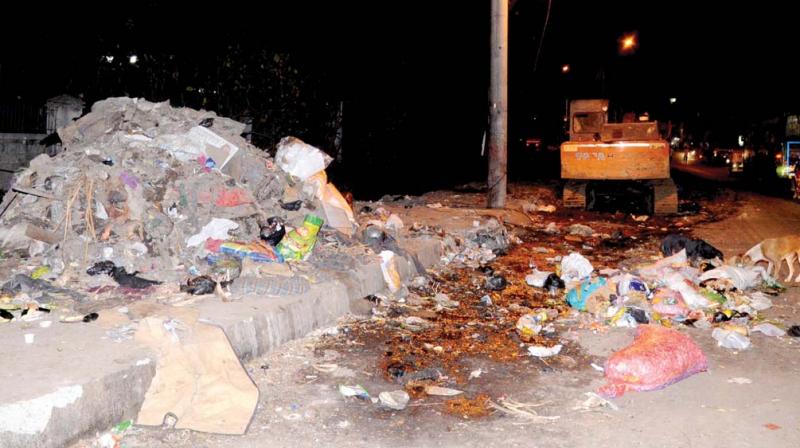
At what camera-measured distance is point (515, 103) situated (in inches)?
1677

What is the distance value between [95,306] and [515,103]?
129 ft

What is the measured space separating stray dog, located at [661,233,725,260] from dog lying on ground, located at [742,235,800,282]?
2.37ft

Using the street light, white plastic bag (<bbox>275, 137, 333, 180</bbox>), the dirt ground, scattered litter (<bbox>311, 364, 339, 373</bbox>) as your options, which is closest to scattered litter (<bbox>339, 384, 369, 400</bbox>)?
the dirt ground

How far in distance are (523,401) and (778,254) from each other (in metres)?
4.90

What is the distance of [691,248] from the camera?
8906 mm

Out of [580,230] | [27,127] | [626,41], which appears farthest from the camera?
[626,41]

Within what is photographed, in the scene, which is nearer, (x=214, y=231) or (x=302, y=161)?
(x=214, y=231)

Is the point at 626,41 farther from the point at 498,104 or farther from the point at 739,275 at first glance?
the point at 739,275

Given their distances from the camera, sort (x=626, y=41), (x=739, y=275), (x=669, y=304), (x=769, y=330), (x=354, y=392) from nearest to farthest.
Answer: (x=354, y=392) < (x=769, y=330) < (x=669, y=304) < (x=739, y=275) < (x=626, y=41)

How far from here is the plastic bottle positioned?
705cm

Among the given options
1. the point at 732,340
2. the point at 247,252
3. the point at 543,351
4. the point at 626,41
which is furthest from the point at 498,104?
the point at 626,41

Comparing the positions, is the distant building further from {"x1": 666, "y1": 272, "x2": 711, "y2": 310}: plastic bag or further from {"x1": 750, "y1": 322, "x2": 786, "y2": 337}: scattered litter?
{"x1": 750, "y1": 322, "x2": 786, "y2": 337}: scattered litter

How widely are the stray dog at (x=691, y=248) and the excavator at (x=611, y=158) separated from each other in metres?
5.23

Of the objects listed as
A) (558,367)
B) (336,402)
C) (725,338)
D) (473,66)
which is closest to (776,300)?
(725,338)
